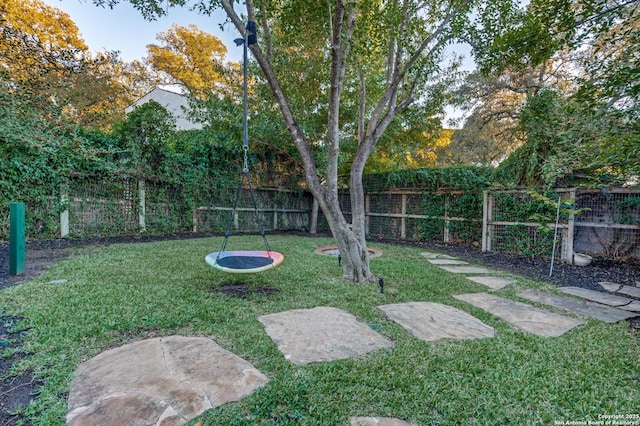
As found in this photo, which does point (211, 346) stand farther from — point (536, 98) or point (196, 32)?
point (196, 32)

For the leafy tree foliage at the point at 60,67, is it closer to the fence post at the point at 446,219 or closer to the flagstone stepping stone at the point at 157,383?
the flagstone stepping stone at the point at 157,383

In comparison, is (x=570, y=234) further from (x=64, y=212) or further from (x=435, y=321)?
(x=64, y=212)

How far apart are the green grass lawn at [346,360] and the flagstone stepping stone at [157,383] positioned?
0.24ft

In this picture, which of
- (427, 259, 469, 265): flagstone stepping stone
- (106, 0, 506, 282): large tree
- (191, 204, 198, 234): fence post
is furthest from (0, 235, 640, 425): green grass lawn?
(191, 204, 198, 234): fence post

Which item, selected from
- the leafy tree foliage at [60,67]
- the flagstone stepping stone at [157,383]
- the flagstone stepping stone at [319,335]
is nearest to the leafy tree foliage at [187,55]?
the leafy tree foliage at [60,67]

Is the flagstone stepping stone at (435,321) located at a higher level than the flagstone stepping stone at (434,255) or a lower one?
higher

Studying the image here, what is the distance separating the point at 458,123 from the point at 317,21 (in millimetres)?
8651

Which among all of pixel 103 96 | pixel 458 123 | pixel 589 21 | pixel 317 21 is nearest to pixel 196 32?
pixel 103 96

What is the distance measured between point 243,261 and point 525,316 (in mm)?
2755

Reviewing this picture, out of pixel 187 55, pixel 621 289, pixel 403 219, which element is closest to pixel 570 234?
pixel 621 289

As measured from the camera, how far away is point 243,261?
3.12 metres

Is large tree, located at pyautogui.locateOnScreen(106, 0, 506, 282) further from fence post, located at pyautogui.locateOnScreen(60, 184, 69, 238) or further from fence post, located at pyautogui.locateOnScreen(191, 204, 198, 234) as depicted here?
fence post, located at pyautogui.locateOnScreen(191, 204, 198, 234)

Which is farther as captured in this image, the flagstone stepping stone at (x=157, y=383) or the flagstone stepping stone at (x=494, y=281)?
the flagstone stepping stone at (x=494, y=281)

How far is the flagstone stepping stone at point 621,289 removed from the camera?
341 cm
